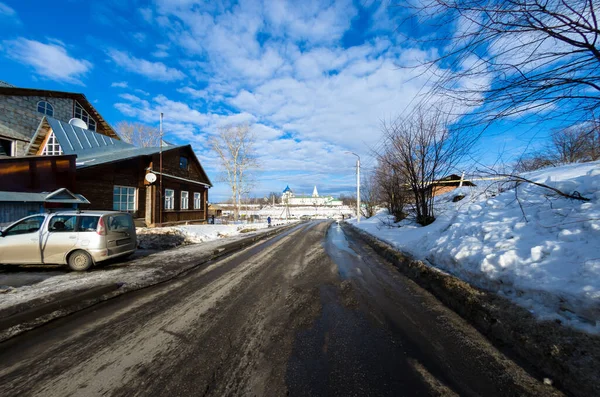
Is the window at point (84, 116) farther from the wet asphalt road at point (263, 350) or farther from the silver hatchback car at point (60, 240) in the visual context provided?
the wet asphalt road at point (263, 350)

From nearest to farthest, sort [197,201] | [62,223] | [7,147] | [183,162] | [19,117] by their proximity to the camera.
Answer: [62,223], [7,147], [19,117], [183,162], [197,201]

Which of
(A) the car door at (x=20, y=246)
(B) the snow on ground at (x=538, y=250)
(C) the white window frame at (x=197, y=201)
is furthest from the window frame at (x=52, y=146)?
(B) the snow on ground at (x=538, y=250)

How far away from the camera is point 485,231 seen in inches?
225

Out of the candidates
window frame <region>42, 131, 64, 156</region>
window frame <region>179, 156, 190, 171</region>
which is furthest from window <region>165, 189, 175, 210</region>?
window frame <region>42, 131, 64, 156</region>

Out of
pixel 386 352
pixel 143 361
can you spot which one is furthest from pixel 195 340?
pixel 386 352

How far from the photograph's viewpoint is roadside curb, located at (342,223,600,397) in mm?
2229

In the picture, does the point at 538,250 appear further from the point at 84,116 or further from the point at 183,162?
the point at 84,116

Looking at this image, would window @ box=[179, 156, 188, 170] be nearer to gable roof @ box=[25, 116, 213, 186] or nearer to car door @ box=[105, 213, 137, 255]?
gable roof @ box=[25, 116, 213, 186]

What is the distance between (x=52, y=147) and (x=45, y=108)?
6.89m

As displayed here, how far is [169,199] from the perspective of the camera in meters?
20.9

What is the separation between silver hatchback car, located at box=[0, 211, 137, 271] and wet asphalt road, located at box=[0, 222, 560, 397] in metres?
3.05

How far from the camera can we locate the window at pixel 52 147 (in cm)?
1758

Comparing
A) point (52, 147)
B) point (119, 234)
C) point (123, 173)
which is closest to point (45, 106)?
point (52, 147)

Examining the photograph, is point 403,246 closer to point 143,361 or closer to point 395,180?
point 395,180
